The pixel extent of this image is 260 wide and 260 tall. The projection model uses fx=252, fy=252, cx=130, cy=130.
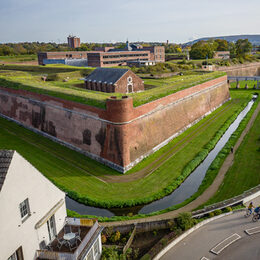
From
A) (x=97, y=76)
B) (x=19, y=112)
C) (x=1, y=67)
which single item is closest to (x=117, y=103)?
(x=97, y=76)

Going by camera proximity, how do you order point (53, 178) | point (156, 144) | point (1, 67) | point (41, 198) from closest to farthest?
point (41, 198)
point (53, 178)
point (156, 144)
point (1, 67)

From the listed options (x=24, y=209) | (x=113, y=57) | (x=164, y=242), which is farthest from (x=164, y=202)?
(x=113, y=57)

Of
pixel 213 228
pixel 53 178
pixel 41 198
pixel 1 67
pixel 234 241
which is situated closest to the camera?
pixel 41 198

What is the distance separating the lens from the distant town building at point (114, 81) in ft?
110

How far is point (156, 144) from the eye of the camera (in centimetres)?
2691

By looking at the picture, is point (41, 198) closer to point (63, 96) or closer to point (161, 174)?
point (161, 174)

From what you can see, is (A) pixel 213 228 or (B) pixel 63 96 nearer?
(A) pixel 213 228

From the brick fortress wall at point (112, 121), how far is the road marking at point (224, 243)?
11.2 meters

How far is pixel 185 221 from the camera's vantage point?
45.4ft

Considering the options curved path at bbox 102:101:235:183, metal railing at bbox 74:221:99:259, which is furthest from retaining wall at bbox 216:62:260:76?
metal railing at bbox 74:221:99:259

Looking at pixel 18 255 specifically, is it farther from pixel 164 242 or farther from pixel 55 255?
pixel 164 242

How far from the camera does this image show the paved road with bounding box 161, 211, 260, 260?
11.9 meters

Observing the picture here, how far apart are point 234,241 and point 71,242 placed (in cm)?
807

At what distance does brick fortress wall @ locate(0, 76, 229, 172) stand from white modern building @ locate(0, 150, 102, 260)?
37.2ft
